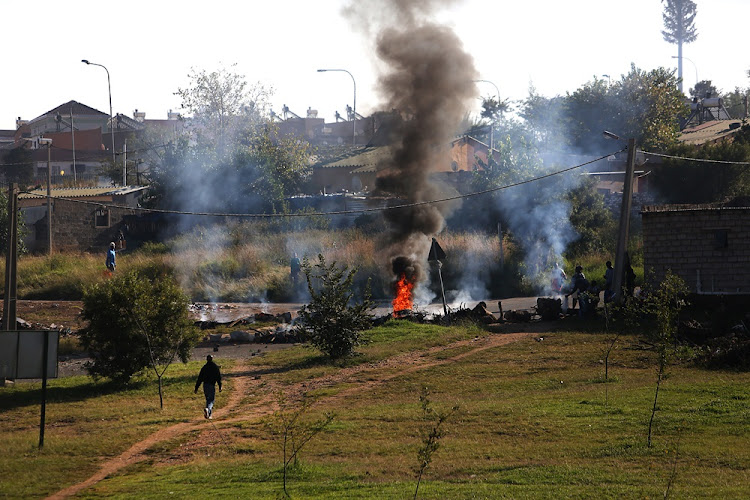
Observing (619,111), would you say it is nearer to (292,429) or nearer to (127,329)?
(127,329)

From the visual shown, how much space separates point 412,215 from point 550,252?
6892 millimetres

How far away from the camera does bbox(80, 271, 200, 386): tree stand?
19.9 metres

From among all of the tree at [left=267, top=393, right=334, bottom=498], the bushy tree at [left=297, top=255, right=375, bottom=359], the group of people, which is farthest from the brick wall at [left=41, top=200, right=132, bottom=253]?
the tree at [left=267, top=393, right=334, bottom=498]

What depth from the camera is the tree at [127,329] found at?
19.9 m

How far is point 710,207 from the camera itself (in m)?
27.6

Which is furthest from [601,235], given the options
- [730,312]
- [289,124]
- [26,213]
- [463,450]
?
[289,124]

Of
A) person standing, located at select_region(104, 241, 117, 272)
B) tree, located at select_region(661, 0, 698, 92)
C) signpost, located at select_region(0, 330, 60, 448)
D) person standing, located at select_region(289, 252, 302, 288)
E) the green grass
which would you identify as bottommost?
the green grass

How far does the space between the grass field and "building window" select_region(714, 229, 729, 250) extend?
6549 millimetres

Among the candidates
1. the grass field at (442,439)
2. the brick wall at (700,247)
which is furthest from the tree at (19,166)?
the brick wall at (700,247)

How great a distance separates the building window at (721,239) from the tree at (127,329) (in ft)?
55.8

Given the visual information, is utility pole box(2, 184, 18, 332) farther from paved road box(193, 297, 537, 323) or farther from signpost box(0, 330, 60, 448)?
paved road box(193, 297, 537, 323)

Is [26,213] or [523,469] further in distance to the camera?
[26,213]

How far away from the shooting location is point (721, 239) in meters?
26.4

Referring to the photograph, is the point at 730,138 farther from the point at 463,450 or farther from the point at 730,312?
the point at 463,450
